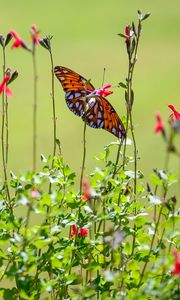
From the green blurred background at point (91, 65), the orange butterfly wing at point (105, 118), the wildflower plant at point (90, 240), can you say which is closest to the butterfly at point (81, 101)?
the orange butterfly wing at point (105, 118)

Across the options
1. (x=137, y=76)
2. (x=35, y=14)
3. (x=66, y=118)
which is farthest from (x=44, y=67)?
(x=35, y=14)

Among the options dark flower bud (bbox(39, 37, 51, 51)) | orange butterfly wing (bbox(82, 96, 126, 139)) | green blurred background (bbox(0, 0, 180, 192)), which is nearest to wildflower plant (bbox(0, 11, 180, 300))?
dark flower bud (bbox(39, 37, 51, 51))

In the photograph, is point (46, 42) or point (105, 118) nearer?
point (46, 42)

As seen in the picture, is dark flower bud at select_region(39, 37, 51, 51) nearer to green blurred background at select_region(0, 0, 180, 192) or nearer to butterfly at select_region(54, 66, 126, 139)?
butterfly at select_region(54, 66, 126, 139)

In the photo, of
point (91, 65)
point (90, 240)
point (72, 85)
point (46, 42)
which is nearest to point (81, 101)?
point (72, 85)

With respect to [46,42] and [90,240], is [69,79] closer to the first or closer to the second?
[46,42]

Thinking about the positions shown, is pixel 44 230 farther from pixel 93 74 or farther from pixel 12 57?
pixel 12 57

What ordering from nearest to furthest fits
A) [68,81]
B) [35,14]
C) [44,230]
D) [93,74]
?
[44,230], [68,81], [93,74], [35,14]

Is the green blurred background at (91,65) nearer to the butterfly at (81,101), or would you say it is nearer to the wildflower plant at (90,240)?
the butterfly at (81,101)
